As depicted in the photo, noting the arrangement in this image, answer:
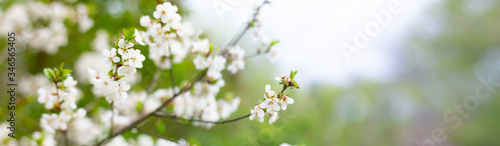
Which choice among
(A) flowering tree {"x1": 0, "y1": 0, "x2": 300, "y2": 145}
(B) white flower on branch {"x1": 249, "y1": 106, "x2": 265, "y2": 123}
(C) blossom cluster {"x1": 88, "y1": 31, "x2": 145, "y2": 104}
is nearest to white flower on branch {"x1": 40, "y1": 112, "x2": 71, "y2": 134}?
(A) flowering tree {"x1": 0, "y1": 0, "x2": 300, "y2": 145}

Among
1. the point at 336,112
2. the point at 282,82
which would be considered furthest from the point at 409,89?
the point at 282,82

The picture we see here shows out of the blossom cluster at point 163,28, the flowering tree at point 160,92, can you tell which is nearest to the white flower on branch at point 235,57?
the flowering tree at point 160,92

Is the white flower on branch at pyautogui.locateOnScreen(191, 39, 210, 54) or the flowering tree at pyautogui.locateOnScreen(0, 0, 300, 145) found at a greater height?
the white flower on branch at pyautogui.locateOnScreen(191, 39, 210, 54)

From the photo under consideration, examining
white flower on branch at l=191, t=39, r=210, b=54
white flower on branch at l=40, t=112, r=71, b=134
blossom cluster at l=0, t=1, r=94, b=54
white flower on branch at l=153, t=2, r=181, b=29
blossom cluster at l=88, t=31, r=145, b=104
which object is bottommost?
blossom cluster at l=88, t=31, r=145, b=104

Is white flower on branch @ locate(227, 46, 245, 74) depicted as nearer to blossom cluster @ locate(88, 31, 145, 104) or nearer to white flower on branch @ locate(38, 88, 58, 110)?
blossom cluster @ locate(88, 31, 145, 104)

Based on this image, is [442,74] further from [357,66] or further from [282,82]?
[282,82]

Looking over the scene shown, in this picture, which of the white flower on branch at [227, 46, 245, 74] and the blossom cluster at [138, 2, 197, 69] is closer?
the blossom cluster at [138, 2, 197, 69]

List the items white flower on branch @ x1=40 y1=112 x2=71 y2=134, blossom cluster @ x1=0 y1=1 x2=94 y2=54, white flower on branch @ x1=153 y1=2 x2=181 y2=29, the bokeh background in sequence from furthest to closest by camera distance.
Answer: the bokeh background
blossom cluster @ x1=0 y1=1 x2=94 y2=54
white flower on branch @ x1=40 y1=112 x2=71 y2=134
white flower on branch @ x1=153 y1=2 x2=181 y2=29
